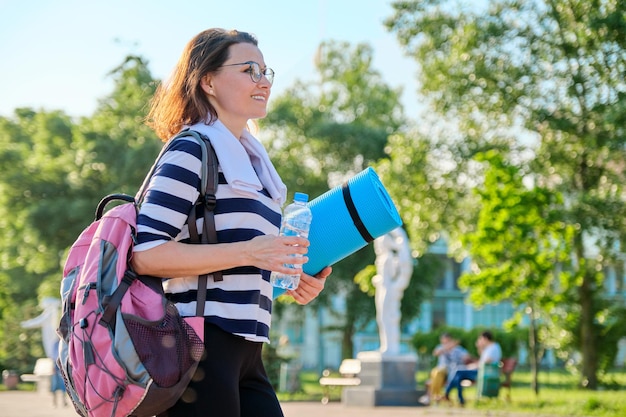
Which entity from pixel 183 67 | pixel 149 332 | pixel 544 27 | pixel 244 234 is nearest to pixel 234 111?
pixel 183 67

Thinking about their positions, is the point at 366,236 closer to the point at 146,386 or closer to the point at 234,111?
the point at 234,111

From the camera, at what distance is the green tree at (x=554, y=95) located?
24234 mm

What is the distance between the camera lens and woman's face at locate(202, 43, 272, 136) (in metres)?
3.02

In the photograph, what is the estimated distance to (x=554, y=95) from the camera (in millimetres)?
26016

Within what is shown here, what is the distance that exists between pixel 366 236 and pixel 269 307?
43 cm

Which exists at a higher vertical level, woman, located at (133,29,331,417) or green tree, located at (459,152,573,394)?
green tree, located at (459,152,573,394)

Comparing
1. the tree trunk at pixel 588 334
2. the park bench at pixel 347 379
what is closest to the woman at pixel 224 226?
the park bench at pixel 347 379

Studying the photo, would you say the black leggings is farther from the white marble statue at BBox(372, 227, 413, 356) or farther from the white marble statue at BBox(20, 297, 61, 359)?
the white marble statue at BBox(20, 297, 61, 359)

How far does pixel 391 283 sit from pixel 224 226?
19.3 metres

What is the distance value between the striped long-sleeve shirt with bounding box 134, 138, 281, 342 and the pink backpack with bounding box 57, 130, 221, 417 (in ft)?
0.15

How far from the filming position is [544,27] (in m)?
26.0

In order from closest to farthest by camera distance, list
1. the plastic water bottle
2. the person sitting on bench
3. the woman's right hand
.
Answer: the woman's right hand
the plastic water bottle
the person sitting on bench

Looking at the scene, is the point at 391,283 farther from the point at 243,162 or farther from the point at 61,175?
the point at 61,175

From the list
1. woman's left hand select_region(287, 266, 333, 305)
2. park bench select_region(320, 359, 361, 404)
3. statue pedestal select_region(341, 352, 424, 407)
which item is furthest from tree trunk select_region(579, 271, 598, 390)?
woman's left hand select_region(287, 266, 333, 305)
